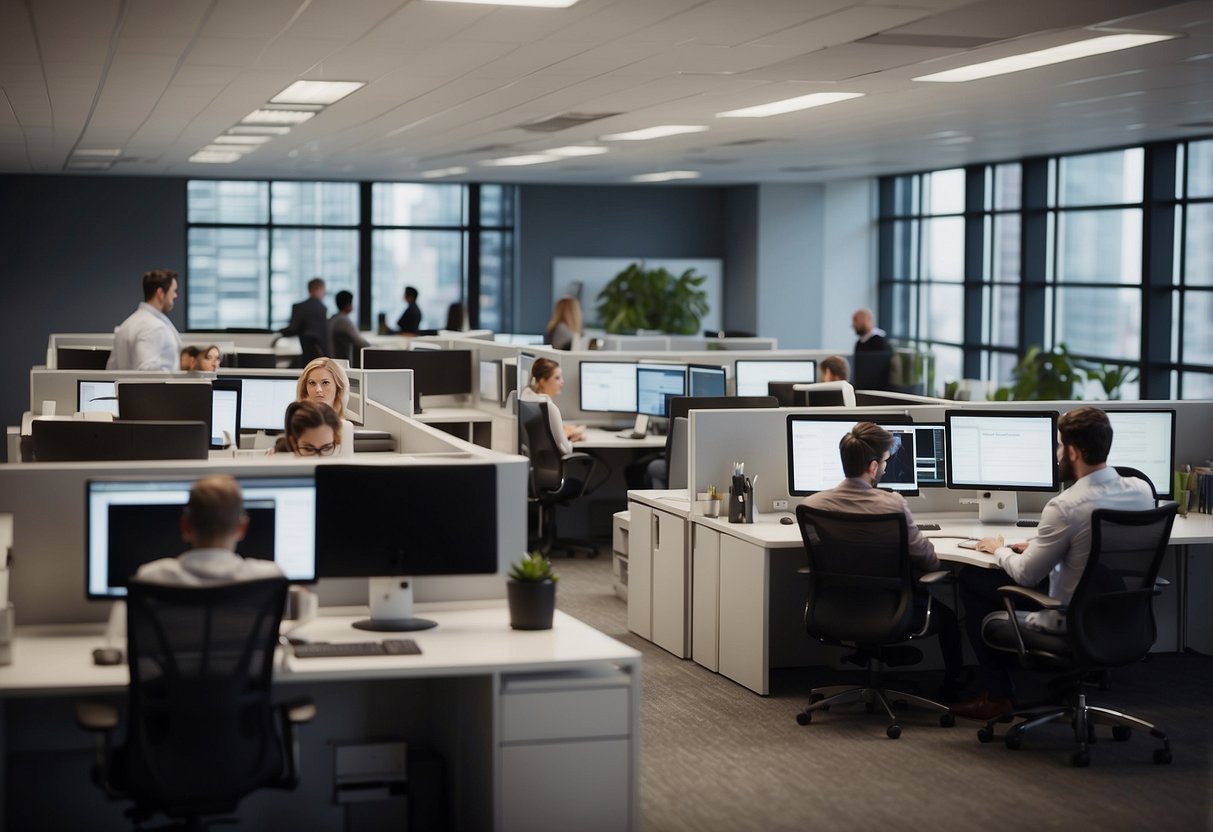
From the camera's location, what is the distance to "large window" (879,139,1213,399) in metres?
11.1

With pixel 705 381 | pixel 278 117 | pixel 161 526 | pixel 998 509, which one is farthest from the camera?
pixel 278 117

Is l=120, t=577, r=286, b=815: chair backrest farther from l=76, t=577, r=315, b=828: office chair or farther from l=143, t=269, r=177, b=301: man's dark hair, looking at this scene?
l=143, t=269, r=177, b=301: man's dark hair

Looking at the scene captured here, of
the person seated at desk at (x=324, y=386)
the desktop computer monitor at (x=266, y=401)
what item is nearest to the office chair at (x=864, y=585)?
the person seated at desk at (x=324, y=386)

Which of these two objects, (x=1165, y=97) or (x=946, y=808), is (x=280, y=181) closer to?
(x=1165, y=97)

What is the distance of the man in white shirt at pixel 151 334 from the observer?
7.80 m

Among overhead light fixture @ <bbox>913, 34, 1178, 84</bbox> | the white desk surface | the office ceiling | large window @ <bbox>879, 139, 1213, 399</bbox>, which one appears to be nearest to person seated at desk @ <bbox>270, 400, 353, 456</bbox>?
the white desk surface

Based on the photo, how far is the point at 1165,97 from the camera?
805cm

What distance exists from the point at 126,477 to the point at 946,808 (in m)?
2.51

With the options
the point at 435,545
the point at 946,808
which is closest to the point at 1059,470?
the point at 946,808

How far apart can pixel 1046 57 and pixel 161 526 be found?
188 inches

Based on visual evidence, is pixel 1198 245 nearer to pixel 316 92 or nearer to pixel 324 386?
pixel 316 92

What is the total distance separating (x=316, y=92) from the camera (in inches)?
314

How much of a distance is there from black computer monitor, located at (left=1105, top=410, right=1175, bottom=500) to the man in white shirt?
491cm

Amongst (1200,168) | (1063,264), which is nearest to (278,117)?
(1200,168)
